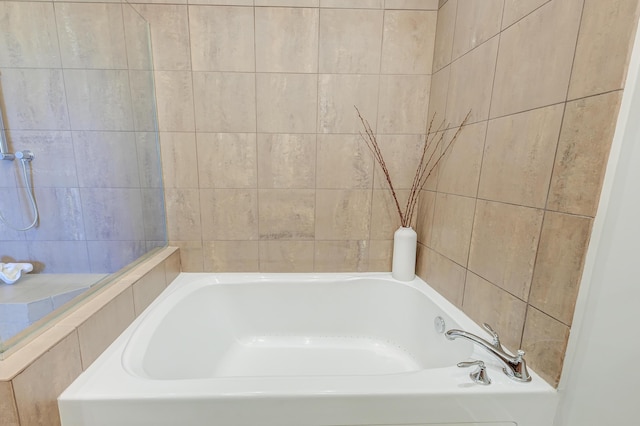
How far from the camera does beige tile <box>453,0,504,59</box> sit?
3.00 feet

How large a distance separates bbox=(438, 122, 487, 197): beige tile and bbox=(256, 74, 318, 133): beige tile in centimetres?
67

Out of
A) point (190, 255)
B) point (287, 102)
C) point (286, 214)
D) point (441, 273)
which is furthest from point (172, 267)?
point (441, 273)

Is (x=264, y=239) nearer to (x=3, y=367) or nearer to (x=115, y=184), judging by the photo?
(x=115, y=184)

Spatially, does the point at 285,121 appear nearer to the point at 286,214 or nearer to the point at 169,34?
the point at 286,214

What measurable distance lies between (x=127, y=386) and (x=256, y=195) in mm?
937

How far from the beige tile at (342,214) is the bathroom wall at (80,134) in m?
0.91

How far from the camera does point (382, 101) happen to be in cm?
137

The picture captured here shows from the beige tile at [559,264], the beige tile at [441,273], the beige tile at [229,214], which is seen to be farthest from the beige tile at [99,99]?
the beige tile at [559,264]

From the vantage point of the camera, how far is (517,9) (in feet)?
2.68

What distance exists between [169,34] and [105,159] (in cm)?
69

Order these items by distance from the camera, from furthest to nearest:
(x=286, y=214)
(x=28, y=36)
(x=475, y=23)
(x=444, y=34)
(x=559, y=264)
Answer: (x=286, y=214)
(x=444, y=34)
(x=28, y=36)
(x=475, y=23)
(x=559, y=264)

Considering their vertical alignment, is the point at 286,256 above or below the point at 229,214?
below

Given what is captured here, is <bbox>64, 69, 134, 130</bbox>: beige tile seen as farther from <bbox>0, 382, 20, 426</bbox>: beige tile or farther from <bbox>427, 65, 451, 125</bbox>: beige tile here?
<bbox>427, 65, 451, 125</bbox>: beige tile

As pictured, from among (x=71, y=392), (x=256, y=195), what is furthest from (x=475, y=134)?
(x=71, y=392)
